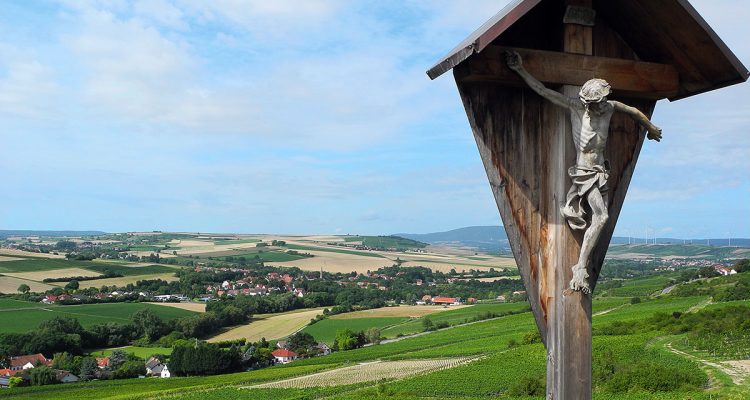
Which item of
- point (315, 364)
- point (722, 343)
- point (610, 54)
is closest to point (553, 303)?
point (610, 54)

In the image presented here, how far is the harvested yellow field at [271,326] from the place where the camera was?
244 feet

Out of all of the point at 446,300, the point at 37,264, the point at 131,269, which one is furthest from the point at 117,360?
the point at 37,264

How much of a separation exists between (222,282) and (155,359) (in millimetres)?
61960

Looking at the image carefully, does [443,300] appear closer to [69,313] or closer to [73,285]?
[69,313]

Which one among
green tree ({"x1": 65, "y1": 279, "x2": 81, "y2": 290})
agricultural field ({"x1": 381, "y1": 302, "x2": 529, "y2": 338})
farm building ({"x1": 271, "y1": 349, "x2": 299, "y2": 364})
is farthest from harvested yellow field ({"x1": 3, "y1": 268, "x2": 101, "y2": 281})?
agricultural field ({"x1": 381, "y1": 302, "x2": 529, "y2": 338})

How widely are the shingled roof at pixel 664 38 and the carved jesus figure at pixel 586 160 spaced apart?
29 cm

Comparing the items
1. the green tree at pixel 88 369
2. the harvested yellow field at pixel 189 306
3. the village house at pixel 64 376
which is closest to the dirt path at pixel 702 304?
the green tree at pixel 88 369

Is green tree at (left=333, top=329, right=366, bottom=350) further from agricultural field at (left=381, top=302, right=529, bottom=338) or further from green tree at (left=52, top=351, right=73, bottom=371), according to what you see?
green tree at (left=52, top=351, right=73, bottom=371)

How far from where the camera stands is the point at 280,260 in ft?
529

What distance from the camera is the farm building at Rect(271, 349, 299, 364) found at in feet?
207

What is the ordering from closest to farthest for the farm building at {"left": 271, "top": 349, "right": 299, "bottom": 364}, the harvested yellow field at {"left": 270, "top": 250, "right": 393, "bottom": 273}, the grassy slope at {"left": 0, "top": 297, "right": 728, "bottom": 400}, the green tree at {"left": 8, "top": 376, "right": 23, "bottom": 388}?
the grassy slope at {"left": 0, "top": 297, "right": 728, "bottom": 400}, the green tree at {"left": 8, "top": 376, "right": 23, "bottom": 388}, the farm building at {"left": 271, "top": 349, "right": 299, "bottom": 364}, the harvested yellow field at {"left": 270, "top": 250, "right": 393, "bottom": 273}

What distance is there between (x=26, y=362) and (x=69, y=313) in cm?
1812

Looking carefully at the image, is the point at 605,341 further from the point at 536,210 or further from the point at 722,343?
the point at 536,210

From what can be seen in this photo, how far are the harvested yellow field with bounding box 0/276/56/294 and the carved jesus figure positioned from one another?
336 feet
